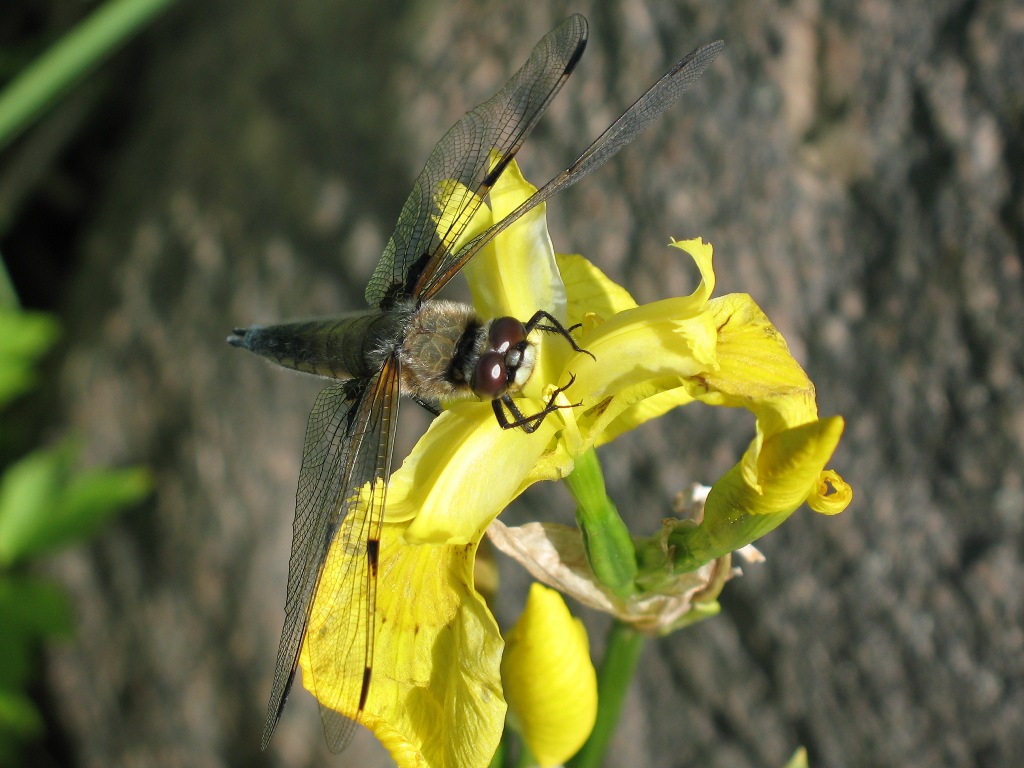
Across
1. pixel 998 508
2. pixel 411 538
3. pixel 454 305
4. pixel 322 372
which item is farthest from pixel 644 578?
pixel 998 508

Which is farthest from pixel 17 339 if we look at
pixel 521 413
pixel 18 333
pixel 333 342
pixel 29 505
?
pixel 521 413

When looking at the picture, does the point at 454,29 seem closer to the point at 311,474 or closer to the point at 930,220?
the point at 930,220

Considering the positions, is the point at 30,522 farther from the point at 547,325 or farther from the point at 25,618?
the point at 547,325

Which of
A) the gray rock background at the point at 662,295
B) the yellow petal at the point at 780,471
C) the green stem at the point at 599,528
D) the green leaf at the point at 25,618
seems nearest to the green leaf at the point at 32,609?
the green leaf at the point at 25,618

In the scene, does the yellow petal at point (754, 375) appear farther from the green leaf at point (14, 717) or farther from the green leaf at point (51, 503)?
the green leaf at point (14, 717)

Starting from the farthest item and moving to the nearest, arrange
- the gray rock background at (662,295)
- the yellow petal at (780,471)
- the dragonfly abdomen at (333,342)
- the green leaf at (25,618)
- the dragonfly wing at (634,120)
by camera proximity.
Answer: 1. the green leaf at (25,618)
2. the gray rock background at (662,295)
3. the dragonfly abdomen at (333,342)
4. the dragonfly wing at (634,120)
5. the yellow petal at (780,471)

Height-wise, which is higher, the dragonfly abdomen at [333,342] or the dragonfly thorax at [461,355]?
the dragonfly abdomen at [333,342]

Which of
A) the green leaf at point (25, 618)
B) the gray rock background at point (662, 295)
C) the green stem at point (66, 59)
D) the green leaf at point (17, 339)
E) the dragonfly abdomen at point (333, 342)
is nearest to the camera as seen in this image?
the dragonfly abdomen at point (333, 342)
